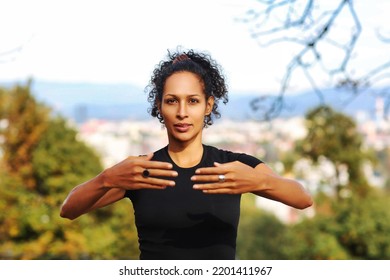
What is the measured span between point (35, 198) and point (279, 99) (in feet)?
39.4

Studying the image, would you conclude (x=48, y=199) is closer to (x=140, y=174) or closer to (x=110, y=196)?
(x=110, y=196)

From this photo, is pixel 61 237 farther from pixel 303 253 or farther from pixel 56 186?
pixel 303 253

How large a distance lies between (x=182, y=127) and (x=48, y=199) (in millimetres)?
12267

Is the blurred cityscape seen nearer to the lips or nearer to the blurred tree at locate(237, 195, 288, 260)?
the blurred tree at locate(237, 195, 288, 260)

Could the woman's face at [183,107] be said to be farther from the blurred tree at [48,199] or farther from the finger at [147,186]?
the blurred tree at [48,199]

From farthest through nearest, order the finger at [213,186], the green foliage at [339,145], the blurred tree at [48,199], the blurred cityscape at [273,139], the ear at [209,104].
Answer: the blurred tree at [48,199]
the green foliage at [339,145]
the blurred cityscape at [273,139]
the ear at [209,104]
the finger at [213,186]

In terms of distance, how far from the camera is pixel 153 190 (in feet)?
4.70

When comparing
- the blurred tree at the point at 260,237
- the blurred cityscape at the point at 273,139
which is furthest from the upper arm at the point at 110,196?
the blurred tree at the point at 260,237

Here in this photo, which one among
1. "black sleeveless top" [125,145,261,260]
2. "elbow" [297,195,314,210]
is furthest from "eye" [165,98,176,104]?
"elbow" [297,195,314,210]

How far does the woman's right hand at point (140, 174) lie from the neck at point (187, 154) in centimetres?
12

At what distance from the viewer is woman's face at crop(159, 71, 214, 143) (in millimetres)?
1444

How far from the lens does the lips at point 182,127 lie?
1.44m
